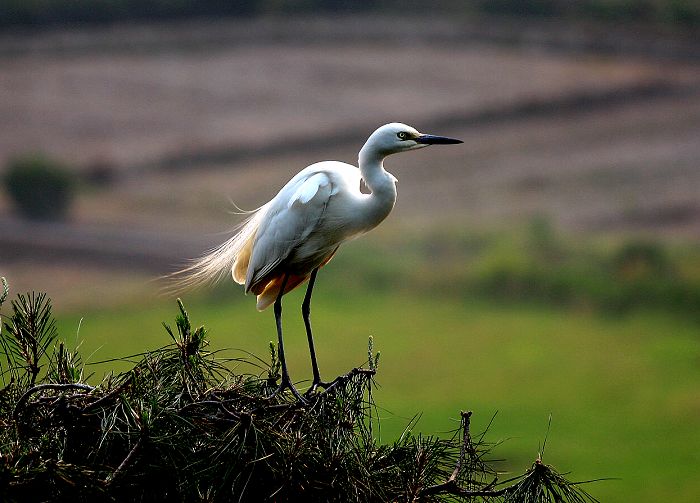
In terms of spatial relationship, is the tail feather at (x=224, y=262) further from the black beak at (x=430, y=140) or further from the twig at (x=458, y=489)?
the twig at (x=458, y=489)

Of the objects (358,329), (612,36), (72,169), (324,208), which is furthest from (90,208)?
(324,208)

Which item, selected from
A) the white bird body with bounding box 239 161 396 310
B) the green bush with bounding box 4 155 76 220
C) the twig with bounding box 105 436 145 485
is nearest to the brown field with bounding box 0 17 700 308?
the green bush with bounding box 4 155 76 220

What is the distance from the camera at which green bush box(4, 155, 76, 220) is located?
64.8 ft

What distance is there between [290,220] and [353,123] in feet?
62.5

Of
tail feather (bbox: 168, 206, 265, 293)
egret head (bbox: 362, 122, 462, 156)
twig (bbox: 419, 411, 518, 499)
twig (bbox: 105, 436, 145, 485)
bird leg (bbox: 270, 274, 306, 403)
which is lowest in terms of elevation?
twig (bbox: 105, 436, 145, 485)

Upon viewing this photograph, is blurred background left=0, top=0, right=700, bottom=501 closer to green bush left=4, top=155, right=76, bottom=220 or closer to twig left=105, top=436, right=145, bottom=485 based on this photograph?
green bush left=4, top=155, right=76, bottom=220

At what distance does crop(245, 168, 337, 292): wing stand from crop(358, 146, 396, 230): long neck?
6.2 inches

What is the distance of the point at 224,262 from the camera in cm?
384

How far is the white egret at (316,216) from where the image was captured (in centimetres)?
332

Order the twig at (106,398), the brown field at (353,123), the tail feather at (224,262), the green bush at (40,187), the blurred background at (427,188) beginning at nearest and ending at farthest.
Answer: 1. the twig at (106,398)
2. the tail feather at (224,262)
3. the blurred background at (427,188)
4. the green bush at (40,187)
5. the brown field at (353,123)

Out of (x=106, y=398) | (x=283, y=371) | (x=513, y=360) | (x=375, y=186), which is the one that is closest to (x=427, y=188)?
(x=513, y=360)

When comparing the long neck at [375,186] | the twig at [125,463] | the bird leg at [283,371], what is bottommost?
the twig at [125,463]

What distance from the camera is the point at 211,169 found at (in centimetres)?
2148

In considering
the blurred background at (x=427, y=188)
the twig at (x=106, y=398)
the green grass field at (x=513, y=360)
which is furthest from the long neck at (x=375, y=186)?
the green grass field at (x=513, y=360)
